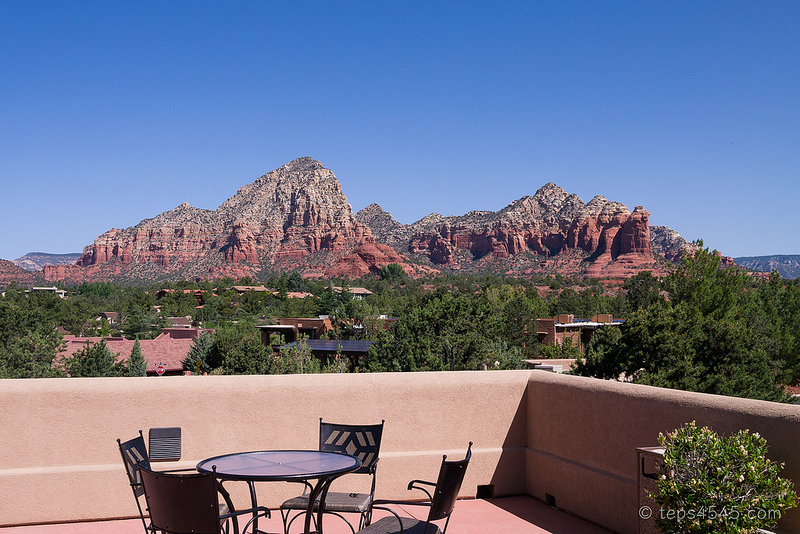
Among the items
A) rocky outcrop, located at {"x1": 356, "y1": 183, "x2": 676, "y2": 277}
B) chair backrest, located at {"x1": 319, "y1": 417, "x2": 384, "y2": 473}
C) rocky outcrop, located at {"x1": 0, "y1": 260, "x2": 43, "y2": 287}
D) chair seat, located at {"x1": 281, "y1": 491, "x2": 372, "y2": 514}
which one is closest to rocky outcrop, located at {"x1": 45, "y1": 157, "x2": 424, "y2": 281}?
rocky outcrop, located at {"x1": 0, "y1": 260, "x2": 43, "y2": 287}

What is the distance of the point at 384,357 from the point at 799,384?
2388 centimetres

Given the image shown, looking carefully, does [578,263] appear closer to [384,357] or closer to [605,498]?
[384,357]

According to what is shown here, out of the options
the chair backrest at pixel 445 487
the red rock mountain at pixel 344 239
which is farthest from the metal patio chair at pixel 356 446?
the red rock mountain at pixel 344 239

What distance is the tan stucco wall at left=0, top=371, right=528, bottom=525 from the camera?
5457 mm

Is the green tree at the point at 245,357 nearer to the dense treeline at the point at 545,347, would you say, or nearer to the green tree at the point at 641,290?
the dense treeline at the point at 545,347

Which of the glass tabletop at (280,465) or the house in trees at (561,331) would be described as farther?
the house in trees at (561,331)

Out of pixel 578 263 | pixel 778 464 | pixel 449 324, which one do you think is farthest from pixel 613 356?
pixel 578 263

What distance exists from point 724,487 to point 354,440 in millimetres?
2518

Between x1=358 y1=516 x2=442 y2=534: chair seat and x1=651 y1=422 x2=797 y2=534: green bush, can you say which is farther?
x1=358 y1=516 x2=442 y2=534: chair seat

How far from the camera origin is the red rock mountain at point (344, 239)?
456 ft

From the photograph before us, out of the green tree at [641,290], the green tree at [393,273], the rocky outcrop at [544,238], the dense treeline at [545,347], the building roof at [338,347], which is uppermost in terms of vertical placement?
the rocky outcrop at [544,238]

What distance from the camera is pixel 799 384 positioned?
3519cm

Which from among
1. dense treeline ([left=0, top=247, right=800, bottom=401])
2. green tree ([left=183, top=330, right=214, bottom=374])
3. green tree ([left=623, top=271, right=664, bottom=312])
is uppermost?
green tree ([left=623, top=271, right=664, bottom=312])

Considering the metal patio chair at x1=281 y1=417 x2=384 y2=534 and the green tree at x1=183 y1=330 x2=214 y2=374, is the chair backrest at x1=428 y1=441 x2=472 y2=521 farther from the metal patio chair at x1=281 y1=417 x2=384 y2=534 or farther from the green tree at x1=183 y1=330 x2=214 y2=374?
the green tree at x1=183 y1=330 x2=214 y2=374
